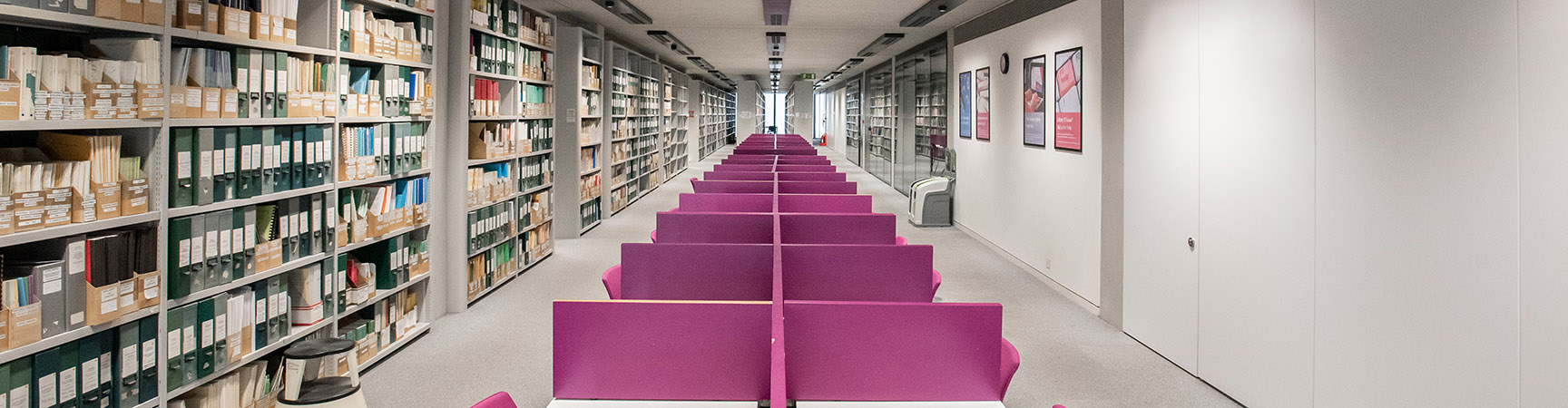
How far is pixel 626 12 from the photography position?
916cm

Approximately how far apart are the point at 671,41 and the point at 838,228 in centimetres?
869

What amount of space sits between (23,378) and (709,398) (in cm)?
213

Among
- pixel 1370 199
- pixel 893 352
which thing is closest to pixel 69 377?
pixel 893 352

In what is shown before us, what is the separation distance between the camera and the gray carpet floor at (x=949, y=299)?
4250 millimetres

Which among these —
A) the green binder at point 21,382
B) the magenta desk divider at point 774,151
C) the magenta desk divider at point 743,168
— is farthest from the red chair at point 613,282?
the magenta desk divider at point 774,151

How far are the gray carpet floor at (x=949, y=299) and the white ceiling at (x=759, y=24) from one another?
8.93ft

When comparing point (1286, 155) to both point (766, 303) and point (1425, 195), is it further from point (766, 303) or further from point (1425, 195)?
point (766, 303)

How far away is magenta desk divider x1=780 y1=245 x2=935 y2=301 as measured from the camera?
13.5 ft

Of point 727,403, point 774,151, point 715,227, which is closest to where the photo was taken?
point 727,403

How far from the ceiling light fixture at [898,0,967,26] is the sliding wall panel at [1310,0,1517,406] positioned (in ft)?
17.1

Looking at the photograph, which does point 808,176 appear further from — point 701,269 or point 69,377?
point 69,377

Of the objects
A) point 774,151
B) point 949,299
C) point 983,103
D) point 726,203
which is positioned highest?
point 983,103

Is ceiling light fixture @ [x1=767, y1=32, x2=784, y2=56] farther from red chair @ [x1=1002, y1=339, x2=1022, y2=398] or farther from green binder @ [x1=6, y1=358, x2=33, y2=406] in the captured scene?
green binder @ [x1=6, y1=358, x2=33, y2=406]

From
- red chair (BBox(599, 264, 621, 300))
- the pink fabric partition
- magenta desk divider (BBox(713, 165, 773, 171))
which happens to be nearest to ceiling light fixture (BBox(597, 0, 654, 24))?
magenta desk divider (BBox(713, 165, 773, 171))
